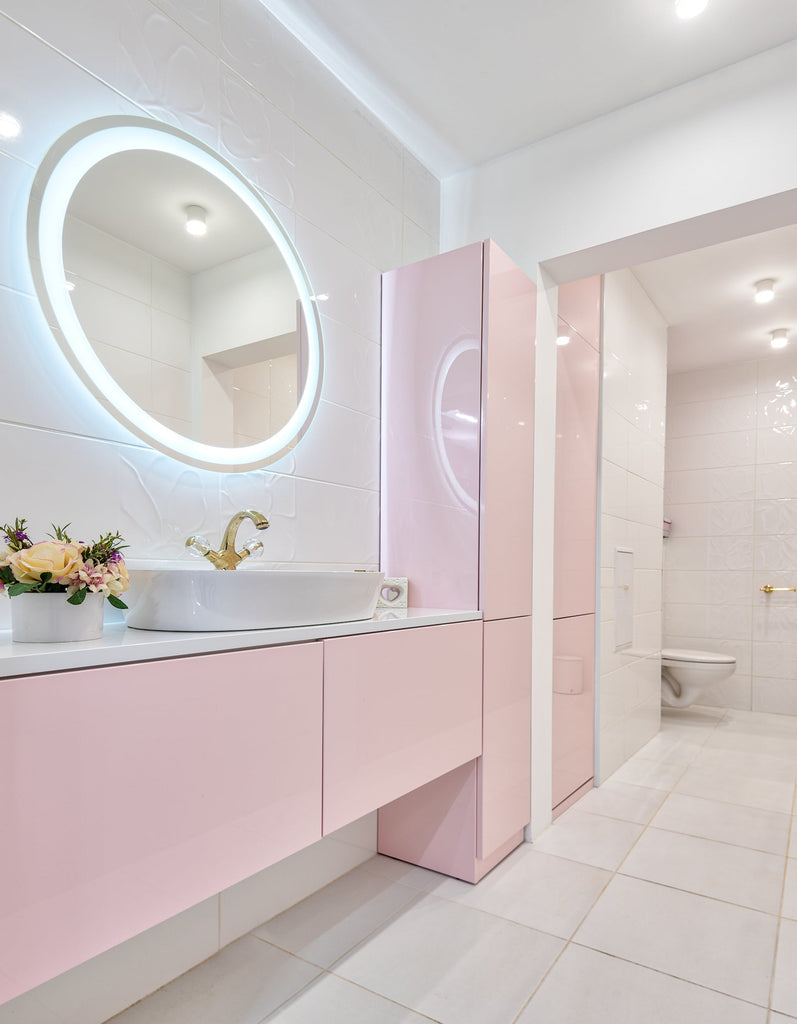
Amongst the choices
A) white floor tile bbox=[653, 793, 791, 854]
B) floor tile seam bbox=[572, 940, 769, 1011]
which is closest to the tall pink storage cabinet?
white floor tile bbox=[653, 793, 791, 854]

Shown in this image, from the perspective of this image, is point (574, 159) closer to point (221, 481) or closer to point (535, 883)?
point (221, 481)

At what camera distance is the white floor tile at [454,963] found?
1.39m

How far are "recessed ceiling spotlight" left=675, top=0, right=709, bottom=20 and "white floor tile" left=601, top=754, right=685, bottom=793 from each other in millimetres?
2732

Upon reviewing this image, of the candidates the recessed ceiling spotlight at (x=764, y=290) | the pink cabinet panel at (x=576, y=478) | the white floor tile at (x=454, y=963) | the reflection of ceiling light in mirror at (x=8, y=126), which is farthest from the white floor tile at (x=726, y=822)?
the reflection of ceiling light in mirror at (x=8, y=126)

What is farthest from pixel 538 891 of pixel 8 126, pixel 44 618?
pixel 8 126

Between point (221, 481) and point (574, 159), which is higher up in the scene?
point (574, 159)

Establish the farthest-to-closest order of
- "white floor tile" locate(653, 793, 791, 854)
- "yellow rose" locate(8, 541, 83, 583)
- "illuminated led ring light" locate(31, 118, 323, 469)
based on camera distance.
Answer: "white floor tile" locate(653, 793, 791, 854) < "illuminated led ring light" locate(31, 118, 323, 469) < "yellow rose" locate(8, 541, 83, 583)

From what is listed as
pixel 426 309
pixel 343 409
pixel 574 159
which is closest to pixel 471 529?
pixel 343 409

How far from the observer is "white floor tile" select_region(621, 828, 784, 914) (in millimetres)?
1874

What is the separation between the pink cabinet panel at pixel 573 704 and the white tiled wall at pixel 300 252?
815 millimetres

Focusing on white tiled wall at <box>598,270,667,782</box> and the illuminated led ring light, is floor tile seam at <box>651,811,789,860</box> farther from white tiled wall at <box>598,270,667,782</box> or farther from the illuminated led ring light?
the illuminated led ring light

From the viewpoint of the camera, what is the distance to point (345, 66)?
197 centimetres

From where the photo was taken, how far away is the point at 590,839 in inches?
87.7

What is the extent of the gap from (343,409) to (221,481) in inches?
21.4
